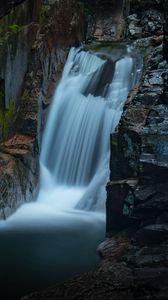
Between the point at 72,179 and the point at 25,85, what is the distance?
3.34 meters

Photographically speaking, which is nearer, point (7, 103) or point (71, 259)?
point (71, 259)

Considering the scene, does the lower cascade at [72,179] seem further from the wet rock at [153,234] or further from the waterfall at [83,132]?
the wet rock at [153,234]

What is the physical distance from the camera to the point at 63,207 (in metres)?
13.9

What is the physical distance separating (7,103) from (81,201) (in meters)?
3.65

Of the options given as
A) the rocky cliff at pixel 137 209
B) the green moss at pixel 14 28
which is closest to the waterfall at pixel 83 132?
the rocky cliff at pixel 137 209

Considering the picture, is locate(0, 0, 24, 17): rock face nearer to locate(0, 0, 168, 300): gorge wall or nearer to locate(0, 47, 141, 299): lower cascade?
locate(0, 0, 168, 300): gorge wall

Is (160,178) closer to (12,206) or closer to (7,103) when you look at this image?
(12,206)

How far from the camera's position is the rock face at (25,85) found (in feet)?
44.4

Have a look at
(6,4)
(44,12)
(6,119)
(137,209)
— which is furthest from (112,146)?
(44,12)

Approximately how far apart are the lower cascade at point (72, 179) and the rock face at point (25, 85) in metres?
0.54

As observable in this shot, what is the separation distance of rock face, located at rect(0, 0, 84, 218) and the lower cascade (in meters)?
0.54

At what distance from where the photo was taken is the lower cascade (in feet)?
33.1

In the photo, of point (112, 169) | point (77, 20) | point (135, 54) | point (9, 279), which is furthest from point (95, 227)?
point (77, 20)

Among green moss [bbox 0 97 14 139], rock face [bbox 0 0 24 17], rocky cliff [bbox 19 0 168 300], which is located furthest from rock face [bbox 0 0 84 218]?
rock face [bbox 0 0 24 17]
